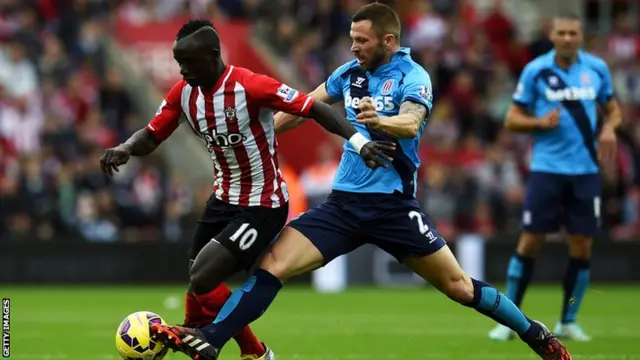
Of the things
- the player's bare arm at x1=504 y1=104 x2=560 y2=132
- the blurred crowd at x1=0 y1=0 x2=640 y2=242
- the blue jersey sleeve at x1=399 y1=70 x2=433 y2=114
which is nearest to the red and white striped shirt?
the blue jersey sleeve at x1=399 y1=70 x2=433 y2=114

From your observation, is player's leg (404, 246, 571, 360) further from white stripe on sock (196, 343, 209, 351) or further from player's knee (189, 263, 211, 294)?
white stripe on sock (196, 343, 209, 351)

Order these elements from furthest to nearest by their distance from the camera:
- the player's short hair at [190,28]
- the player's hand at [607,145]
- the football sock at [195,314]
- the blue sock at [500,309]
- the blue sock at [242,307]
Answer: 1. the player's hand at [607,145]
2. the football sock at [195,314]
3. the blue sock at [500,309]
4. the player's short hair at [190,28]
5. the blue sock at [242,307]

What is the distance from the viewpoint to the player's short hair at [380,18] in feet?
27.8

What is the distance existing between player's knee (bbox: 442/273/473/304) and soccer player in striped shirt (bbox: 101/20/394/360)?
3.37 feet

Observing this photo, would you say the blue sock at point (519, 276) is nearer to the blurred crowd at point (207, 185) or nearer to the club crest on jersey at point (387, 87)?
the club crest on jersey at point (387, 87)

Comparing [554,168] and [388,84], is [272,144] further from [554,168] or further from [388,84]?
[554,168]

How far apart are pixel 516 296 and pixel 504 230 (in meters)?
8.77

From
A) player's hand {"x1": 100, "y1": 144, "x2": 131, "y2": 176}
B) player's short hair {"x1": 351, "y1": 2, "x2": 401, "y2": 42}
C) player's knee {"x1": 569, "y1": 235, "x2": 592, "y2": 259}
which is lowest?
player's knee {"x1": 569, "y1": 235, "x2": 592, "y2": 259}

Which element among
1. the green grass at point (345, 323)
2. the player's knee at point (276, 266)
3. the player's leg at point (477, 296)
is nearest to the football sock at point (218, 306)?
the player's knee at point (276, 266)

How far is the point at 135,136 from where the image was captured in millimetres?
8680

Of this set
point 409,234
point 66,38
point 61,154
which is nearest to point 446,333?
point 409,234

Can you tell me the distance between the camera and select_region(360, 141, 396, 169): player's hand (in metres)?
7.98

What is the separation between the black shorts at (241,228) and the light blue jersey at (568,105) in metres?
3.63

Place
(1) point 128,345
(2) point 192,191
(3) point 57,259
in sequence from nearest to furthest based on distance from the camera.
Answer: (1) point 128,345 < (3) point 57,259 < (2) point 192,191
